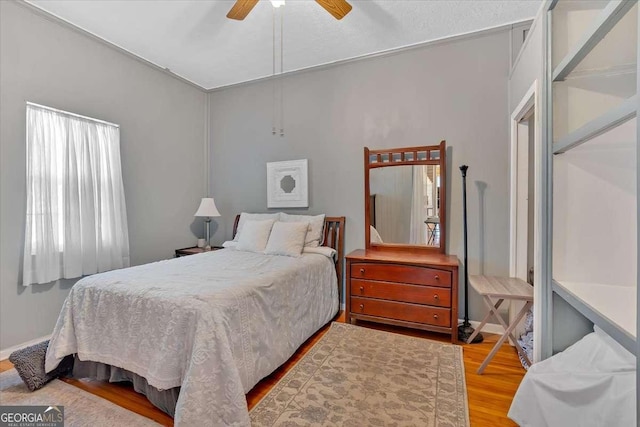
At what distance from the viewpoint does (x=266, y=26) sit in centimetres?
269

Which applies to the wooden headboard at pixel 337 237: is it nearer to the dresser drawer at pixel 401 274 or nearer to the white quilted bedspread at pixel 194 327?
the dresser drawer at pixel 401 274

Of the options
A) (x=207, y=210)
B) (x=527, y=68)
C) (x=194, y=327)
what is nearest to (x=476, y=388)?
(x=194, y=327)

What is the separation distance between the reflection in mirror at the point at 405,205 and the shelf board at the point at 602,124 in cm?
144

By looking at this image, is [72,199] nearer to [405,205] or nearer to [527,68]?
[405,205]

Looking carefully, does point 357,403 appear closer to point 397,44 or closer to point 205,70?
point 397,44

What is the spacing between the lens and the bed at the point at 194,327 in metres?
1.44

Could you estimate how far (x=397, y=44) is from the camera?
118 inches

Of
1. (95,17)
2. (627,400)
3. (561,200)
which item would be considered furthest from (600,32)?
(95,17)

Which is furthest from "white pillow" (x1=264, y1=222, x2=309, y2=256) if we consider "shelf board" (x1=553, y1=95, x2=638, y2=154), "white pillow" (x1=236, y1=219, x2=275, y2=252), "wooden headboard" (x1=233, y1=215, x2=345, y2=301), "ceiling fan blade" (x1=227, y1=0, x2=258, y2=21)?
"shelf board" (x1=553, y1=95, x2=638, y2=154)

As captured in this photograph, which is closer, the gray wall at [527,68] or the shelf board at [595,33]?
the shelf board at [595,33]

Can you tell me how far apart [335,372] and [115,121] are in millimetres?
3309

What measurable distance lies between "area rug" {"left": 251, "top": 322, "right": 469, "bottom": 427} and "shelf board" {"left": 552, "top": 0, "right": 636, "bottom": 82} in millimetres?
1933

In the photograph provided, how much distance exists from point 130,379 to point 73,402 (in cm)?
30

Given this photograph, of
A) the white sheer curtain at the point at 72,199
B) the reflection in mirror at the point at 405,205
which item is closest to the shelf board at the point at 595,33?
the reflection in mirror at the point at 405,205
